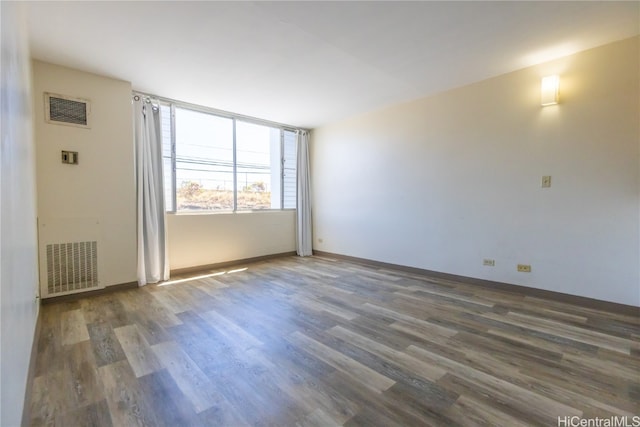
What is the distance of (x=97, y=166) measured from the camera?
10.8ft

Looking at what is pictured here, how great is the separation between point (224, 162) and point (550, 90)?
Answer: 4.32 meters

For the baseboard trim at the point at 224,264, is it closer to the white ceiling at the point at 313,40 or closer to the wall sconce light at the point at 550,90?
the white ceiling at the point at 313,40

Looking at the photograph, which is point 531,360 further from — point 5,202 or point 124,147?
point 124,147

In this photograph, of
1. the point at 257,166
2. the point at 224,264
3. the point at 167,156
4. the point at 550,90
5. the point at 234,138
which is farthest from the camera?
the point at 257,166

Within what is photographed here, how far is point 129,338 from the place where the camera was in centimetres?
223

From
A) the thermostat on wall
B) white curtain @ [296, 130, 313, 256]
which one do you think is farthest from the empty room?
white curtain @ [296, 130, 313, 256]

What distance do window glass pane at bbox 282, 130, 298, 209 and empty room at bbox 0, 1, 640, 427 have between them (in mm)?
637

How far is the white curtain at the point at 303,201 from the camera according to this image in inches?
221

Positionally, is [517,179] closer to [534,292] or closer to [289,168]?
[534,292]

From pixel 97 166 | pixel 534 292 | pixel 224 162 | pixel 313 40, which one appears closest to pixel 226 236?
pixel 224 162

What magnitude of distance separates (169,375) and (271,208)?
12.5ft

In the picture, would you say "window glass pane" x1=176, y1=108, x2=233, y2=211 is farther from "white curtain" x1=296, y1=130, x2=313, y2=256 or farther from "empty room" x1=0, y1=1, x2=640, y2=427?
"white curtain" x1=296, y1=130, x2=313, y2=256

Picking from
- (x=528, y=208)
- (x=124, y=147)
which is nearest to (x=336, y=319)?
(x=528, y=208)

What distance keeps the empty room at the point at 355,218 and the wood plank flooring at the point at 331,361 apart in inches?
0.7
